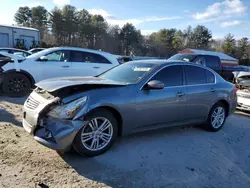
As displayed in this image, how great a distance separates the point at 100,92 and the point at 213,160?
2255 mm

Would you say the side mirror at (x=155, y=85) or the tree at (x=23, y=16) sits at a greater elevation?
the tree at (x=23, y=16)

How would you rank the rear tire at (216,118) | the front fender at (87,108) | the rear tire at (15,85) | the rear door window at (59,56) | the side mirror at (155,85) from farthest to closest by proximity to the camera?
1. the rear door window at (59,56)
2. the rear tire at (15,85)
3. the rear tire at (216,118)
4. the side mirror at (155,85)
5. the front fender at (87,108)

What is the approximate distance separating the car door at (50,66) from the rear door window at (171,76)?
4618 mm

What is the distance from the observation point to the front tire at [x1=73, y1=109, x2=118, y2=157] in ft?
13.0

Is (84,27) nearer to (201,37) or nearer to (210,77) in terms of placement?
(201,37)

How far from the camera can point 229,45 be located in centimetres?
6069

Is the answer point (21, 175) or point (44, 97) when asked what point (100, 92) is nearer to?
point (44, 97)

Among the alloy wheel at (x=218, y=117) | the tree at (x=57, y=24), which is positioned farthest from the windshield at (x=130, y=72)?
the tree at (x=57, y=24)

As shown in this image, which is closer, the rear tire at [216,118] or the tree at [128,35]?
the rear tire at [216,118]

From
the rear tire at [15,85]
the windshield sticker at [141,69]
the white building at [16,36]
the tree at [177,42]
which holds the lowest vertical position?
the rear tire at [15,85]

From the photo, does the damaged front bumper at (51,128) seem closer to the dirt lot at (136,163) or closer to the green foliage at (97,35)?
the dirt lot at (136,163)

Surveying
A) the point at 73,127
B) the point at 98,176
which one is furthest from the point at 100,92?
the point at 98,176

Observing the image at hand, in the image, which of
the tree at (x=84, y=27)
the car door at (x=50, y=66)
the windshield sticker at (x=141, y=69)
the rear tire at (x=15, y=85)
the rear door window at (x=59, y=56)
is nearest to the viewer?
the windshield sticker at (x=141, y=69)

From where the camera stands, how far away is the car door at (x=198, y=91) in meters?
5.48
